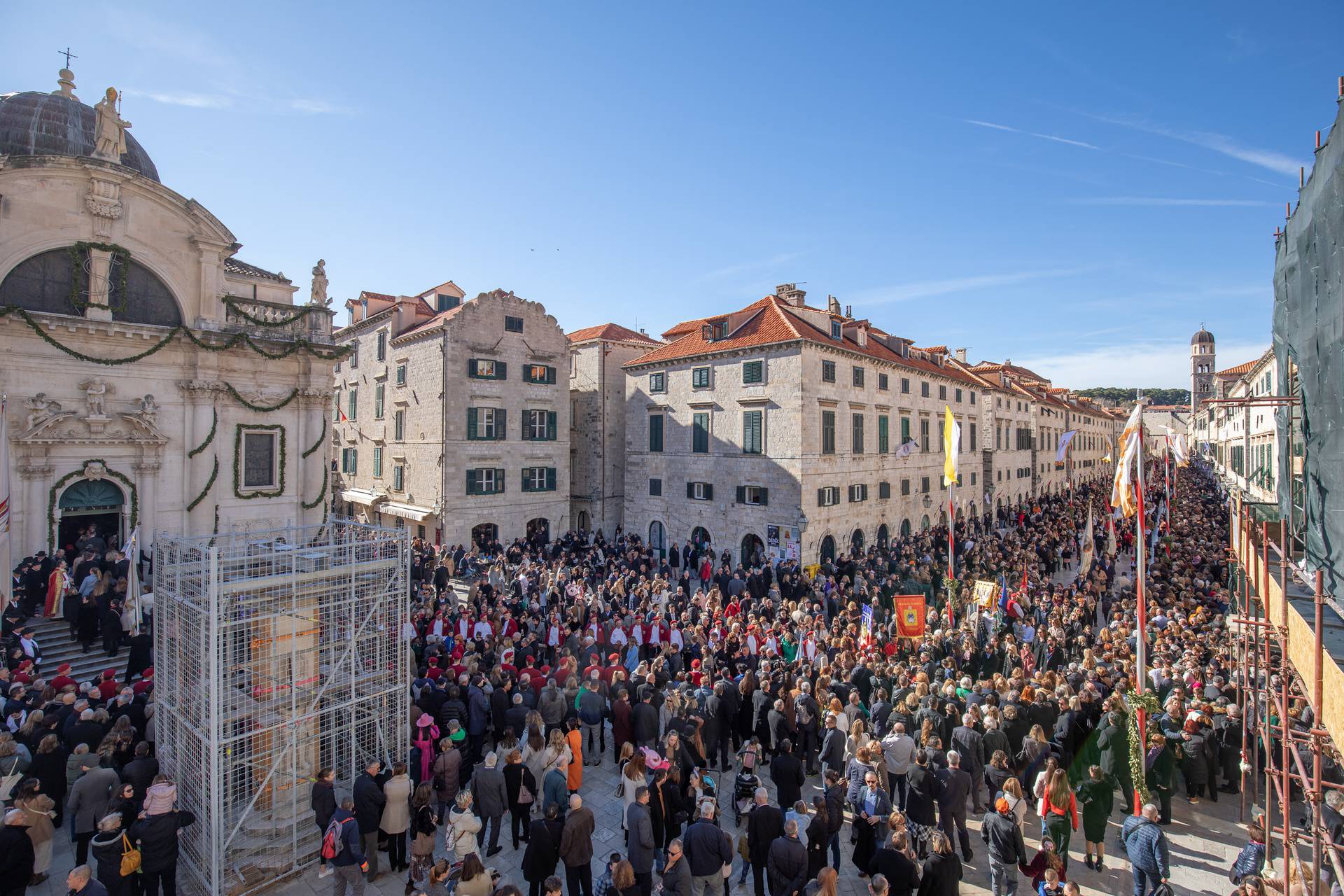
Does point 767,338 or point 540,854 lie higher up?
point 767,338

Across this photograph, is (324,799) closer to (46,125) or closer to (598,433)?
(46,125)

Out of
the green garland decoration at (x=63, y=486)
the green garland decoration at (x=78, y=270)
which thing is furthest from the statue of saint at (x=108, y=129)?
the green garland decoration at (x=63, y=486)

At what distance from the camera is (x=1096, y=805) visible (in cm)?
816

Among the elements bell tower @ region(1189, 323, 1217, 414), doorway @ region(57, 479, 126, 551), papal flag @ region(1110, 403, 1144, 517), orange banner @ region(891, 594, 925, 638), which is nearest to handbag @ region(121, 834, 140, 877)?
orange banner @ region(891, 594, 925, 638)

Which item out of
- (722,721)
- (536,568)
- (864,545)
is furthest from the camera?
(864,545)

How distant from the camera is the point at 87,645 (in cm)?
1385

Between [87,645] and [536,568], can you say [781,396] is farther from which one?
[87,645]

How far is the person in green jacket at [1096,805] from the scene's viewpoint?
8.14 m

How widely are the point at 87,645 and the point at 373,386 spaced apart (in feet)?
69.3

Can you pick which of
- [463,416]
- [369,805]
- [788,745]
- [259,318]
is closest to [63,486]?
[259,318]

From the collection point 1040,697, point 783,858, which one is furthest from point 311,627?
point 1040,697

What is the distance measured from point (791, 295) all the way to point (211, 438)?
2542cm

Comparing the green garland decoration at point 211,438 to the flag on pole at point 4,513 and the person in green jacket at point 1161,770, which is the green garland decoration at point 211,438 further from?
the person in green jacket at point 1161,770

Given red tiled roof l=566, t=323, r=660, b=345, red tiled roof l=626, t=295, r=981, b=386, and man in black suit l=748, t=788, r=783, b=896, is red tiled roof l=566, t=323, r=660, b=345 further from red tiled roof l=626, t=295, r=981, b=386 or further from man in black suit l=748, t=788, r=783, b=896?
man in black suit l=748, t=788, r=783, b=896
